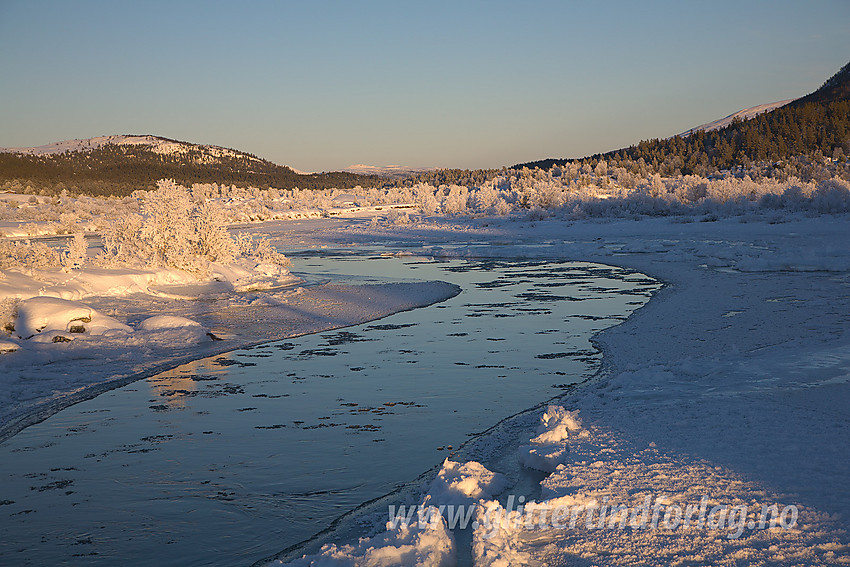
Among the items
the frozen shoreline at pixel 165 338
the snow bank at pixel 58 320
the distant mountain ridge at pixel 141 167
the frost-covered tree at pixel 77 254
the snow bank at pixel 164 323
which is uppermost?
the distant mountain ridge at pixel 141 167

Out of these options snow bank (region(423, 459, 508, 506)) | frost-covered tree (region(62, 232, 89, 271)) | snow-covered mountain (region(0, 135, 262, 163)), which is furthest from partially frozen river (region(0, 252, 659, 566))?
snow-covered mountain (region(0, 135, 262, 163))

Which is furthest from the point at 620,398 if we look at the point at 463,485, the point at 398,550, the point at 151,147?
the point at 151,147

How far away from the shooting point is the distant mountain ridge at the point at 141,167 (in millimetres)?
92375

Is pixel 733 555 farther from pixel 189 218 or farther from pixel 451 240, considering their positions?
pixel 451 240

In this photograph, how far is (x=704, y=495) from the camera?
4031 millimetres

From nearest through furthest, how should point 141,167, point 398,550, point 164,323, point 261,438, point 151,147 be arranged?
1. point 398,550
2. point 261,438
3. point 164,323
4. point 141,167
5. point 151,147

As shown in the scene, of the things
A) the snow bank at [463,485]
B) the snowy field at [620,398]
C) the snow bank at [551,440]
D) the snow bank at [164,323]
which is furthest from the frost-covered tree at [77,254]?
the snow bank at [463,485]

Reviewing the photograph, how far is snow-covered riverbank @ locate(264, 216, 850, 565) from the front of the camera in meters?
3.57

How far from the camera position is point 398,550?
3631mm

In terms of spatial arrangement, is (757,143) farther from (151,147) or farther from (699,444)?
(151,147)

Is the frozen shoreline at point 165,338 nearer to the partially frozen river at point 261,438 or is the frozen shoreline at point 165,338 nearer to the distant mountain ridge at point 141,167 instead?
the partially frozen river at point 261,438

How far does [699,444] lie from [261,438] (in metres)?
3.49

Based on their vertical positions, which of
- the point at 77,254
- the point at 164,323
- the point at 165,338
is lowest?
the point at 165,338

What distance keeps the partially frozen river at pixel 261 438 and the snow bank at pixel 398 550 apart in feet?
1.73
